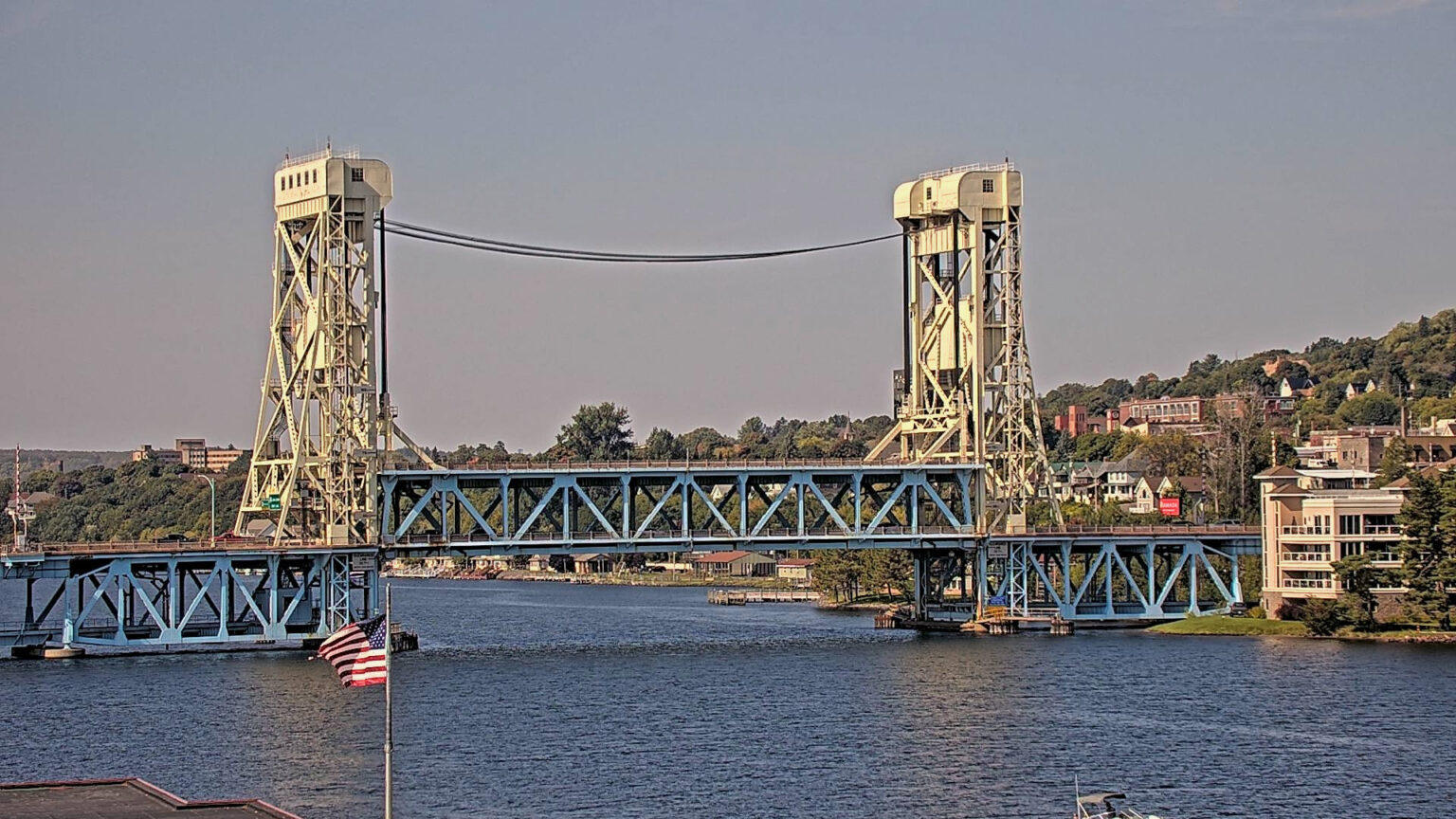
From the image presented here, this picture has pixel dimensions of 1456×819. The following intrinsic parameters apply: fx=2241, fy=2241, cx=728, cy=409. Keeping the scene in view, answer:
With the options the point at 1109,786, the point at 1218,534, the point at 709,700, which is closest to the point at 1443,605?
the point at 1218,534

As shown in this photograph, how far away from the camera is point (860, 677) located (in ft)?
338

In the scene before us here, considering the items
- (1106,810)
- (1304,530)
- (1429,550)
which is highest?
(1304,530)

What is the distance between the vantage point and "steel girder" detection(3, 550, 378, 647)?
11438cm

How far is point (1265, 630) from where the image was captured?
405 feet

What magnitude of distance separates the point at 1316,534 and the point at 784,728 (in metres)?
48.3

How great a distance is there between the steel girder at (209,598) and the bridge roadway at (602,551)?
0.10 meters

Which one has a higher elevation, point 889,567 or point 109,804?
point 889,567

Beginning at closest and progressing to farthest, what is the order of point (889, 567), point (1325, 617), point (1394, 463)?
point (1325, 617) < point (1394, 463) < point (889, 567)

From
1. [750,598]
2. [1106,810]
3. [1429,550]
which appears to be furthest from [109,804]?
[750,598]

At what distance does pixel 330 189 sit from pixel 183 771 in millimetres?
52368

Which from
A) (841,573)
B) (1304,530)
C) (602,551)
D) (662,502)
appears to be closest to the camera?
(1304,530)

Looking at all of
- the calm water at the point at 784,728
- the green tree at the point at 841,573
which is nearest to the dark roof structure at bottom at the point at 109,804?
the calm water at the point at 784,728

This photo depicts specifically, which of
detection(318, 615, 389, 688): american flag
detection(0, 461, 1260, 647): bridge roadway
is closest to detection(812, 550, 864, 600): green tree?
detection(0, 461, 1260, 647): bridge roadway

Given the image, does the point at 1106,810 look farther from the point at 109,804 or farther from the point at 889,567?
the point at 889,567
